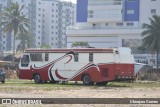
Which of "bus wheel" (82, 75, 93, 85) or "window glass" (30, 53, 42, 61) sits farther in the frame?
"window glass" (30, 53, 42, 61)

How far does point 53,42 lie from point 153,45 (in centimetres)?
9466

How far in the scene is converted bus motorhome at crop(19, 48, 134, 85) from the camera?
1358 inches

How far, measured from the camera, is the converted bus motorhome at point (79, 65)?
113ft

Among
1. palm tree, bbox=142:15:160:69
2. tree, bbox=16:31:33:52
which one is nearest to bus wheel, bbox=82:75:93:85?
palm tree, bbox=142:15:160:69

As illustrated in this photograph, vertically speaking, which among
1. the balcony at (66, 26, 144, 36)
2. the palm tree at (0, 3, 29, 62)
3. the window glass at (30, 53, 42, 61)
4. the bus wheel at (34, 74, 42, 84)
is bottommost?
the bus wheel at (34, 74, 42, 84)

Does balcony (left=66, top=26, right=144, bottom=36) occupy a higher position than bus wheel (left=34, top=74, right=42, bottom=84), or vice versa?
balcony (left=66, top=26, right=144, bottom=36)

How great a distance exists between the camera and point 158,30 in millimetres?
83250

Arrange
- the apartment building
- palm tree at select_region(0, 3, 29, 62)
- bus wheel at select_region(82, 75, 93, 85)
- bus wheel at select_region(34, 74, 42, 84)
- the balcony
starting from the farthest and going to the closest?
the apartment building → the balcony → palm tree at select_region(0, 3, 29, 62) → bus wheel at select_region(34, 74, 42, 84) → bus wheel at select_region(82, 75, 93, 85)

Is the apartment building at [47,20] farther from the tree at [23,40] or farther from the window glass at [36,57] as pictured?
the window glass at [36,57]

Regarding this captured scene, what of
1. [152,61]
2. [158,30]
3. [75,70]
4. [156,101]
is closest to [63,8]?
[152,61]

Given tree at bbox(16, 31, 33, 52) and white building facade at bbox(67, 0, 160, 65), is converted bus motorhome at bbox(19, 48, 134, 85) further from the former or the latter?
white building facade at bbox(67, 0, 160, 65)

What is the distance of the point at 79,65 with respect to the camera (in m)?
36.0

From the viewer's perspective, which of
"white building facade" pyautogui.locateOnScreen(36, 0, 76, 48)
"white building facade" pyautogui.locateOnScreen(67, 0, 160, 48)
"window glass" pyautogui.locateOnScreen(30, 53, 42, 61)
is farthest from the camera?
"white building facade" pyautogui.locateOnScreen(36, 0, 76, 48)

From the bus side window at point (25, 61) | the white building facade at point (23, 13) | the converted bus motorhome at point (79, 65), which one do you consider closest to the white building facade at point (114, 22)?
the white building facade at point (23, 13)
